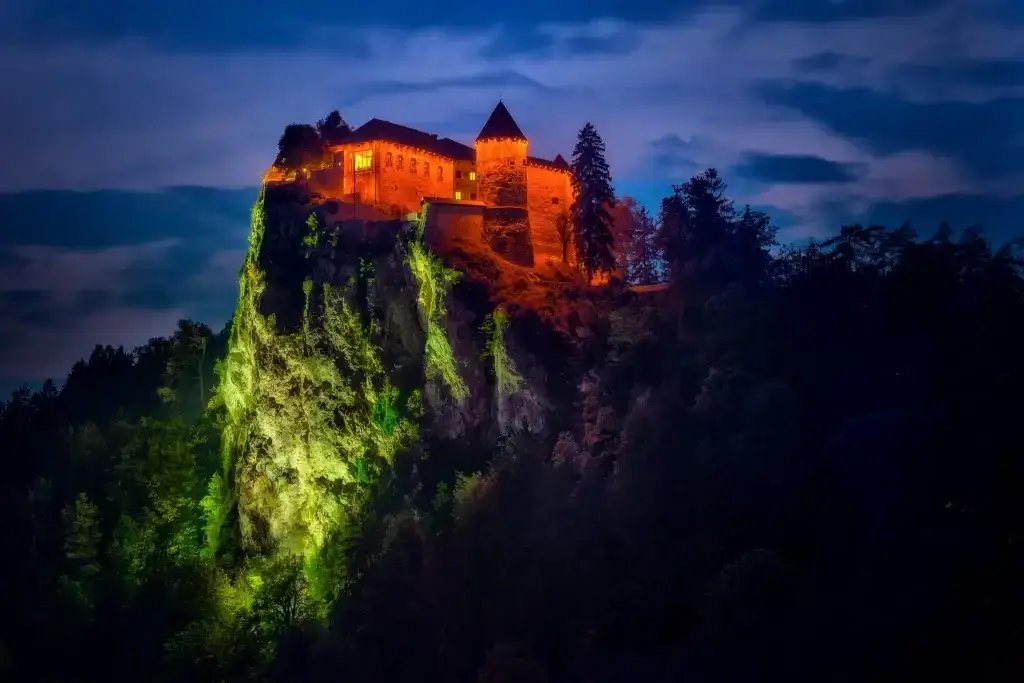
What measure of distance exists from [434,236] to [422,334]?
395 cm

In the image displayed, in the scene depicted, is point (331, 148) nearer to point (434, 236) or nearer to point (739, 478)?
point (434, 236)

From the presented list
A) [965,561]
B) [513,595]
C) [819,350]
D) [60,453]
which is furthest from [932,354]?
[60,453]

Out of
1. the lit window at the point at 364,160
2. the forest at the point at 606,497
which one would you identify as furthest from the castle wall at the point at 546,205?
the lit window at the point at 364,160

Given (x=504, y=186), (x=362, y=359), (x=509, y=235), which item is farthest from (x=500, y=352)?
(x=504, y=186)

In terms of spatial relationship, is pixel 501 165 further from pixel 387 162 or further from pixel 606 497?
pixel 606 497

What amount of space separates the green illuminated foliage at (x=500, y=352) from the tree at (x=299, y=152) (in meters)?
14.0

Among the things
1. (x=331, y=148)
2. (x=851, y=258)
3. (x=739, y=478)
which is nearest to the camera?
(x=739, y=478)

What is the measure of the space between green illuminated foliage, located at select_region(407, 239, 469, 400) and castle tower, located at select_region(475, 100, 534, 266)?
324 cm

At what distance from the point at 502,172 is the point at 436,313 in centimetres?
864

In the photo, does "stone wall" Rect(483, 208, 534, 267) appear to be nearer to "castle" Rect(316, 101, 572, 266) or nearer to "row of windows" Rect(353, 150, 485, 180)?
"castle" Rect(316, 101, 572, 266)

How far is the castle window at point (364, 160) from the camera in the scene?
49.5 meters

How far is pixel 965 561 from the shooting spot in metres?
27.6

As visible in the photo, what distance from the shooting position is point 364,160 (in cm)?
4975

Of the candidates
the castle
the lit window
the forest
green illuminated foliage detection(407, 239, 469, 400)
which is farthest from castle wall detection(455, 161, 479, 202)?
green illuminated foliage detection(407, 239, 469, 400)
